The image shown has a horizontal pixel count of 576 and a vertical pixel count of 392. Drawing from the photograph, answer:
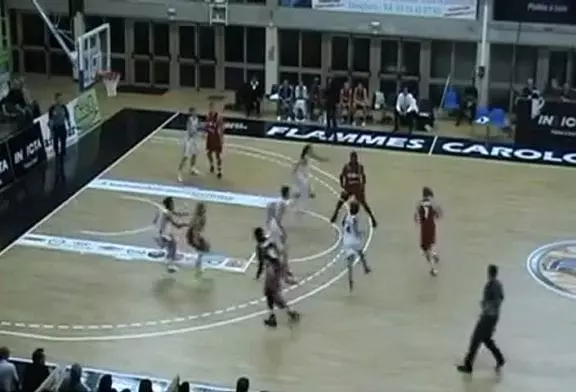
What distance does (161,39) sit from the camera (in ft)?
124

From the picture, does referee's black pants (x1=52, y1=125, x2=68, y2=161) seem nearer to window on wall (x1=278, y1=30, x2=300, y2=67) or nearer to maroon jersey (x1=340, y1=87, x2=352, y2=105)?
maroon jersey (x1=340, y1=87, x2=352, y2=105)

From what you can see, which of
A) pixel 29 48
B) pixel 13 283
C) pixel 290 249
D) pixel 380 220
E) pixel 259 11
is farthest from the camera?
pixel 29 48

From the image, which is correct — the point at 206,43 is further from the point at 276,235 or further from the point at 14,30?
the point at 276,235

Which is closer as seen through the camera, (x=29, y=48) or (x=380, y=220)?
(x=380, y=220)

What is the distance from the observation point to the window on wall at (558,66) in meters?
34.8

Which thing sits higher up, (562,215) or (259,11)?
(259,11)

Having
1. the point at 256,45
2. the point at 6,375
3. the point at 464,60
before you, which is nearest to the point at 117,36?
the point at 256,45

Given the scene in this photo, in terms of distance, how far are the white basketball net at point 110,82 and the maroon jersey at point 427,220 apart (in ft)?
51.2

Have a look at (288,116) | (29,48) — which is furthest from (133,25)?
(288,116)

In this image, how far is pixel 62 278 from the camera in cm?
2319

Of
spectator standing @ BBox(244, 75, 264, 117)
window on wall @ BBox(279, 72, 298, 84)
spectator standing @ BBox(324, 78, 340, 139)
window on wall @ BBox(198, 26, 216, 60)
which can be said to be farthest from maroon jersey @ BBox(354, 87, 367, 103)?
window on wall @ BBox(198, 26, 216, 60)

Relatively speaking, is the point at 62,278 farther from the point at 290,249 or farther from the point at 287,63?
the point at 287,63

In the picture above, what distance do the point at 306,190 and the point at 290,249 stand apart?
2110 millimetres

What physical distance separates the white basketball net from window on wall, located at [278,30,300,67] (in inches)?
Result: 193
